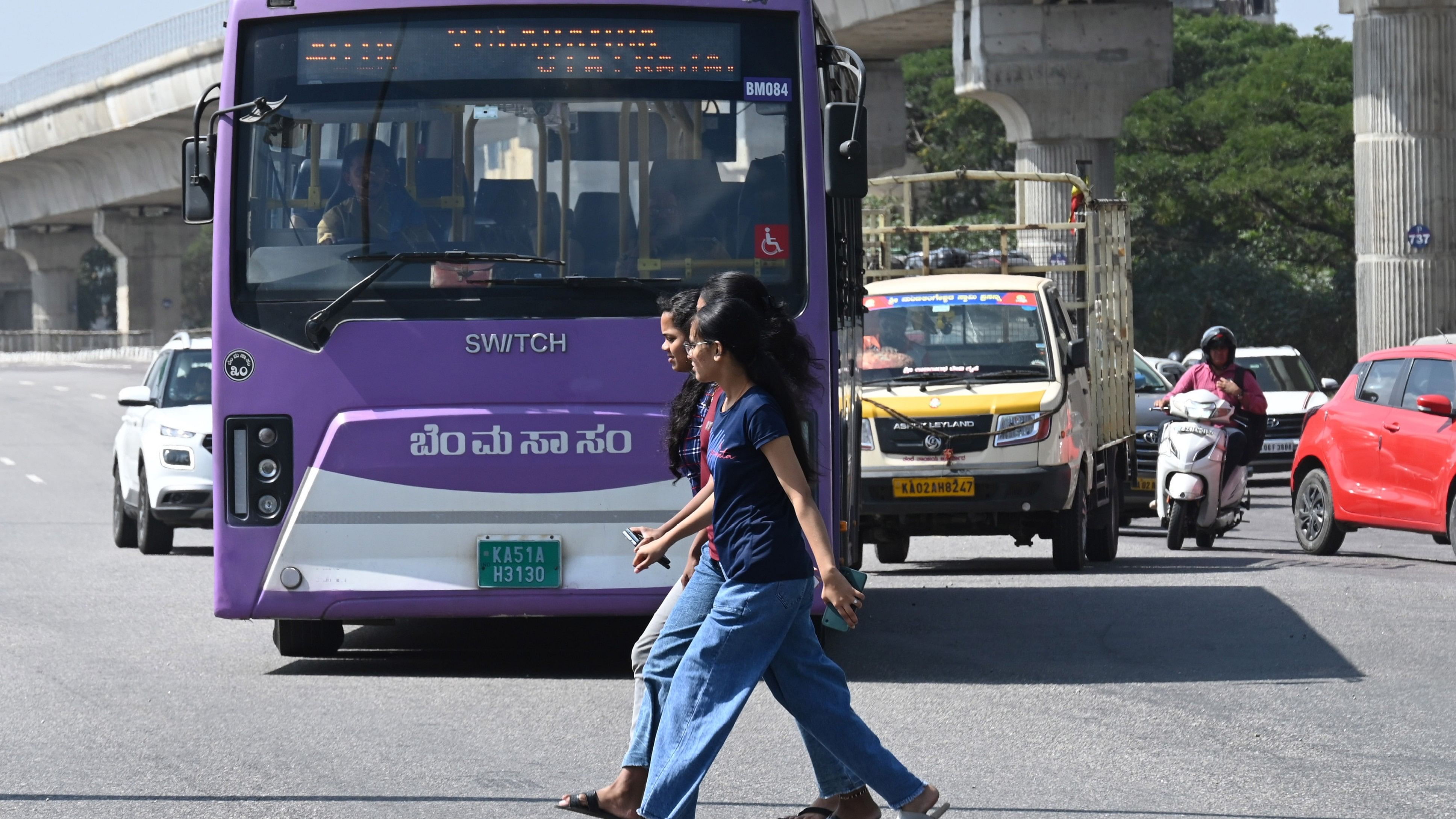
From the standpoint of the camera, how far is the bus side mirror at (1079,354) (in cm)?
1447

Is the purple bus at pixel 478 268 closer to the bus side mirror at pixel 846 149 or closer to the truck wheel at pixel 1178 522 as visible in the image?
the bus side mirror at pixel 846 149

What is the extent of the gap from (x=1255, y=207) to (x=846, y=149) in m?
37.4

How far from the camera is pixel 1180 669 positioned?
10094 mm

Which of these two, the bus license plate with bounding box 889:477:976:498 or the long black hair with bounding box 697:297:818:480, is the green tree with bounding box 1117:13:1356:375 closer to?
the bus license plate with bounding box 889:477:976:498

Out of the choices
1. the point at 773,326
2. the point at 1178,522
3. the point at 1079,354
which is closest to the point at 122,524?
the point at 1079,354

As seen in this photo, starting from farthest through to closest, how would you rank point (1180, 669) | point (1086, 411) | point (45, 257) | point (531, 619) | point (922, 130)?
point (45, 257) → point (922, 130) → point (1086, 411) → point (531, 619) → point (1180, 669)

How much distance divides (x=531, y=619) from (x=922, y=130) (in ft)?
143

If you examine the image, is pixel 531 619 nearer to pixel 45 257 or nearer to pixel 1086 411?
pixel 1086 411

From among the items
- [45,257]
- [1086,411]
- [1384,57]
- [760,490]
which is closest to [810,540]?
[760,490]

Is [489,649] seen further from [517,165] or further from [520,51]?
[520,51]

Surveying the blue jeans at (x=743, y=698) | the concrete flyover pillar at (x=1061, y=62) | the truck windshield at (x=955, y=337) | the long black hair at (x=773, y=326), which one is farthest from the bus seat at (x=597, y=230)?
the concrete flyover pillar at (x=1061, y=62)

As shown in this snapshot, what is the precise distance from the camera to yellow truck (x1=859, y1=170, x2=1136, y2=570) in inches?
573

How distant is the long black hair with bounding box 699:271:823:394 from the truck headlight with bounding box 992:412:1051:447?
8397 millimetres

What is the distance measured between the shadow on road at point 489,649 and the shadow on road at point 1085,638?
122 cm
